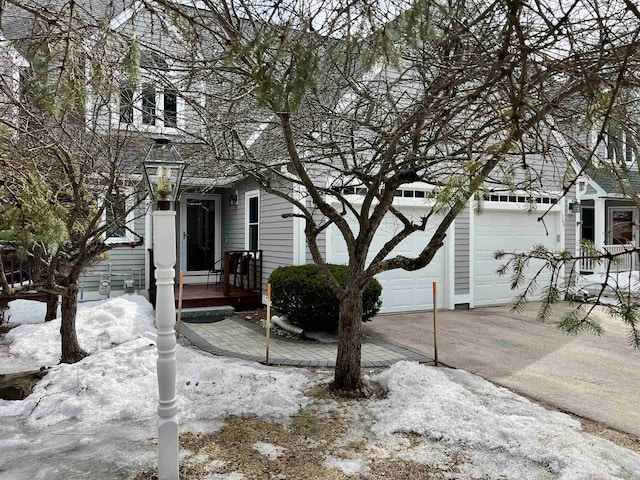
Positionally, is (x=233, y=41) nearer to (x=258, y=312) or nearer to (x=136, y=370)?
(x=136, y=370)

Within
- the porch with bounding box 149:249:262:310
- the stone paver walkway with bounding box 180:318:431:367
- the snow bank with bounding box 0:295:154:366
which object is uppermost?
the porch with bounding box 149:249:262:310

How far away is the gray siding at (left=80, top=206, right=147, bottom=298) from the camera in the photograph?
9.90 meters

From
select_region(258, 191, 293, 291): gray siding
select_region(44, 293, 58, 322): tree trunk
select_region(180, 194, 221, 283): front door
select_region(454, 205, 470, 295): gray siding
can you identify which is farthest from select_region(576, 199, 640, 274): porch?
select_region(44, 293, 58, 322): tree trunk

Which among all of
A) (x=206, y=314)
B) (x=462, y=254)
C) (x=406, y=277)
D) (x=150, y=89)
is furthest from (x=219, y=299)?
(x=462, y=254)

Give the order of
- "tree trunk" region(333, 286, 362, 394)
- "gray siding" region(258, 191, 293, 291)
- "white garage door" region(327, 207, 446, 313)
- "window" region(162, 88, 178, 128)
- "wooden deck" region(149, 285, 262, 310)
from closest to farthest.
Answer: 1. "tree trunk" region(333, 286, 362, 394)
2. "window" region(162, 88, 178, 128)
3. "gray siding" region(258, 191, 293, 291)
4. "wooden deck" region(149, 285, 262, 310)
5. "white garage door" region(327, 207, 446, 313)

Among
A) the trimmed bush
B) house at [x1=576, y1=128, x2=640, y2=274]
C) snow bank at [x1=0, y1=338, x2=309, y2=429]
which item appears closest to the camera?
house at [x1=576, y1=128, x2=640, y2=274]

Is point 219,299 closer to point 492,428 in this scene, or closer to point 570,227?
point 492,428

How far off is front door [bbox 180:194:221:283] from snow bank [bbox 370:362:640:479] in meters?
7.75

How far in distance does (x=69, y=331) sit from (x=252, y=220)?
567 centimetres

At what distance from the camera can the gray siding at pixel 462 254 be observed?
1039 centimetres

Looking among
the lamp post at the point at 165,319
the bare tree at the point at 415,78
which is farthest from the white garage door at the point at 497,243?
the lamp post at the point at 165,319

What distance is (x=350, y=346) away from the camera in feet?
15.7

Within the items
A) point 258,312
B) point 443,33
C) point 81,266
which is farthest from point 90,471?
point 258,312

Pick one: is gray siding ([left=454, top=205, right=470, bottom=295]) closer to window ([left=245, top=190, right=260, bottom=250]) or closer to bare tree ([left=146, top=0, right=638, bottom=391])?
window ([left=245, top=190, right=260, bottom=250])
